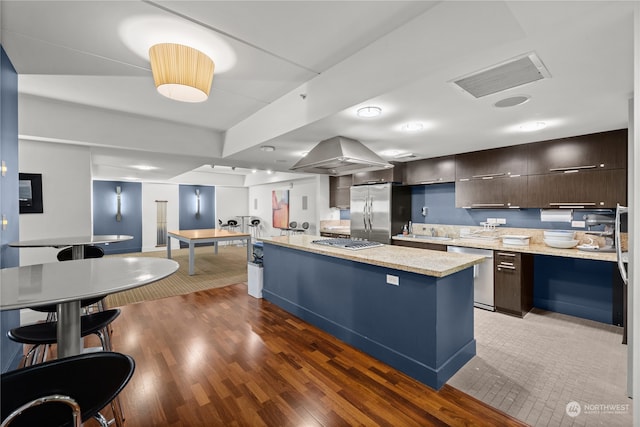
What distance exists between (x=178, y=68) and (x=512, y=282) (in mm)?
4349

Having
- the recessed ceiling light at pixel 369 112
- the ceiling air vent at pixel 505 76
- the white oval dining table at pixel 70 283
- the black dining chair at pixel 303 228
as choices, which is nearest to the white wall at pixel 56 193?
the white oval dining table at pixel 70 283

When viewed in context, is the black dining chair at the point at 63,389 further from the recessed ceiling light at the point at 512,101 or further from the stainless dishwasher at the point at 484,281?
the stainless dishwasher at the point at 484,281

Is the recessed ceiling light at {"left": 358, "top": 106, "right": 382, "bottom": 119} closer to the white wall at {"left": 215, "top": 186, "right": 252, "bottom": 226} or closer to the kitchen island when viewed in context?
the kitchen island

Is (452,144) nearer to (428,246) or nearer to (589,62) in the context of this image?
(428,246)

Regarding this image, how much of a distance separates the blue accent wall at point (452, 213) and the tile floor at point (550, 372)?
1402 mm

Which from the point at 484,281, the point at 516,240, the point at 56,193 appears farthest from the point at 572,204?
the point at 56,193

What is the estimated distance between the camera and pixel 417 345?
2207 mm

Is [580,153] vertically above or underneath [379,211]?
→ above

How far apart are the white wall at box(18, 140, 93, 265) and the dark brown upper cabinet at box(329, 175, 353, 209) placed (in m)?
4.81

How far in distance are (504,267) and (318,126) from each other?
3072 millimetres

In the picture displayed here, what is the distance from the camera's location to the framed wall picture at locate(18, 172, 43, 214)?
10.8ft

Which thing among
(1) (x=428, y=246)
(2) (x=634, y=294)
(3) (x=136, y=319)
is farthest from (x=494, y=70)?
(3) (x=136, y=319)

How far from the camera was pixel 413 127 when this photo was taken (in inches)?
121

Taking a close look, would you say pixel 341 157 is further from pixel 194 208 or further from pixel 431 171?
pixel 194 208
